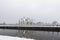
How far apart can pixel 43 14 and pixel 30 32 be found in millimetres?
876

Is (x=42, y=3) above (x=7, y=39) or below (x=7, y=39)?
above

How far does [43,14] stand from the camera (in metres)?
4.21

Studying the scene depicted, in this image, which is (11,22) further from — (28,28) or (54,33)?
(54,33)

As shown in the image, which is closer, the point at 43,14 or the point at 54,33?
the point at 54,33

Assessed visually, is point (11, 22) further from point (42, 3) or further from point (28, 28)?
point (42, 3)

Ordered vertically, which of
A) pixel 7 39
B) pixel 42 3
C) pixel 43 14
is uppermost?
pixel 42 3

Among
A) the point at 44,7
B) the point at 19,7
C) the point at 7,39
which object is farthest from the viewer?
the point at 19,7

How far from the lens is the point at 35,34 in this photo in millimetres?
3740

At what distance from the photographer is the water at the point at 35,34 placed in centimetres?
346

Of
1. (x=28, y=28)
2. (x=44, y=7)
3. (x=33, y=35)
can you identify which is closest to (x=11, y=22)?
(x=28, y=28)

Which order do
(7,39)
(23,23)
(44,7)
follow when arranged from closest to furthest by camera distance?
(7,39) < (23,23) < (44,7)

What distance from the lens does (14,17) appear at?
4.24m

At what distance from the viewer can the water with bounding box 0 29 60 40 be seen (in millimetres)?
3464

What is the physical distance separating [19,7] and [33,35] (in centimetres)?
169
